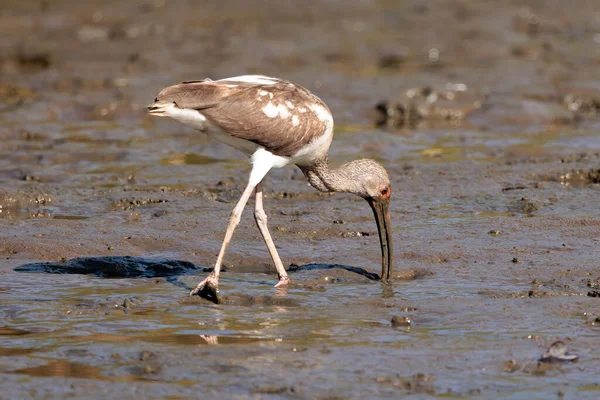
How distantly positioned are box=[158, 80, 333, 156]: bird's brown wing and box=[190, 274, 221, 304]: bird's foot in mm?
1059

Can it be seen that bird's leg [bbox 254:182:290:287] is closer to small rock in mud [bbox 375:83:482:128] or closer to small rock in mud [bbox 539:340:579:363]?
small rock in mud [bbox 539:340:579:363]

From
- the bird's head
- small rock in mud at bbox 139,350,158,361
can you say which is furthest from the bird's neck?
small rock in mud at bbox 139,350,158,361

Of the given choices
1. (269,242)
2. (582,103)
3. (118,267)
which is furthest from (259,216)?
(582,103)

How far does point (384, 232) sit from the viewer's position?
8148 millimetres

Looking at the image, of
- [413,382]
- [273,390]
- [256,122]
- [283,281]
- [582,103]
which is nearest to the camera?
[273,390]

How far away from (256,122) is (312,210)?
2.36 metres

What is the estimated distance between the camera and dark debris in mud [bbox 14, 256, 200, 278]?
7.98m

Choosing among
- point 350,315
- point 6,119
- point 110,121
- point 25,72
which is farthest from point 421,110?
point 350,315

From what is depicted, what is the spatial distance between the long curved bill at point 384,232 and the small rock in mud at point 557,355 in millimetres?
2070

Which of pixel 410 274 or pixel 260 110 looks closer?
pixel 260 110

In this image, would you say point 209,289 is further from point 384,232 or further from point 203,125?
point 384,232

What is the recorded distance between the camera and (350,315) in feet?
22.3

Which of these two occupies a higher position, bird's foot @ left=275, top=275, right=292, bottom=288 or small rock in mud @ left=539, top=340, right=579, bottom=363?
small rock in mud @ left=539, top=340, right=579, bottom=363

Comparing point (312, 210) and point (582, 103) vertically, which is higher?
point (582, 103)
